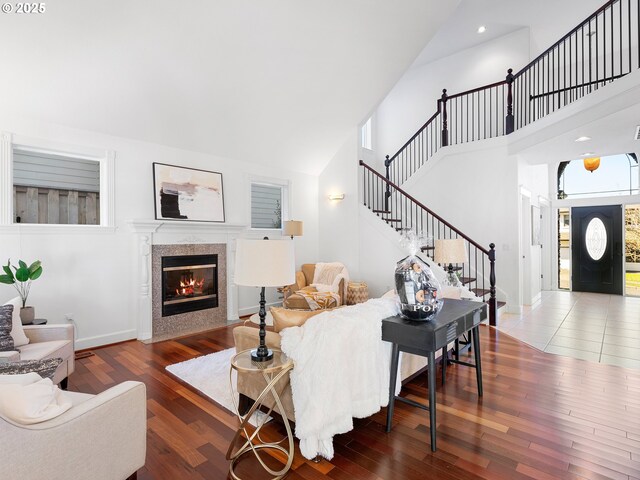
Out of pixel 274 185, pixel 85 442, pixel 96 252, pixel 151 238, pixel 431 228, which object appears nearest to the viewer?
pixel 85 442

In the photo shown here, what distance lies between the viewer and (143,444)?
6.13 ft

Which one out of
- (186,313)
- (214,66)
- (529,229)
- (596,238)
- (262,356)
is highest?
(214,66)

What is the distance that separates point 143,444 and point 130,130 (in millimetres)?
4121

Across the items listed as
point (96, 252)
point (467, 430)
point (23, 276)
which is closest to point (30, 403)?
point (467, 430)

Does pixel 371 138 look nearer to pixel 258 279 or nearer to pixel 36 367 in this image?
pixel 258 279

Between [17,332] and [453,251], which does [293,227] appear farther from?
[17,332]

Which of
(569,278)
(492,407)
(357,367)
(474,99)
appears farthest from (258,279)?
(569,278)

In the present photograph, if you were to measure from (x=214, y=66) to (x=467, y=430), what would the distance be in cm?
479

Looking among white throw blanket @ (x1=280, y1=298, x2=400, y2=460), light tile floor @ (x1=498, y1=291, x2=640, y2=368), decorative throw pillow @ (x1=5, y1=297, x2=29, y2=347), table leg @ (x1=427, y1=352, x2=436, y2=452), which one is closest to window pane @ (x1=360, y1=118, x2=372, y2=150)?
light tile floor @ (x1=498, y1=291, x2=640, y2=368)

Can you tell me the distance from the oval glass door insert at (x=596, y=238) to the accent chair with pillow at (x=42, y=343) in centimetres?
1072

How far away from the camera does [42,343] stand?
3.04m

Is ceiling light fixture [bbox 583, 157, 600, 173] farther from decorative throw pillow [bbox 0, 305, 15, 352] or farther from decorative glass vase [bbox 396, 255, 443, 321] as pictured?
decorative throw pillow [bbox 0, 305, 15, 352]

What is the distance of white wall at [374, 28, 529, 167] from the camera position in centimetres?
755

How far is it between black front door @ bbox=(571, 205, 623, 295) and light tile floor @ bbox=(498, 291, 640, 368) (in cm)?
77
